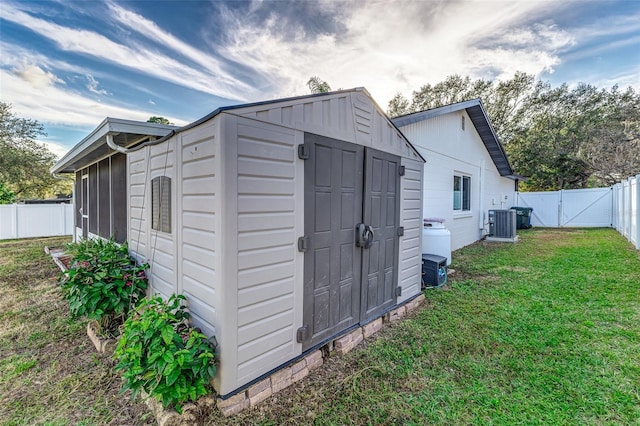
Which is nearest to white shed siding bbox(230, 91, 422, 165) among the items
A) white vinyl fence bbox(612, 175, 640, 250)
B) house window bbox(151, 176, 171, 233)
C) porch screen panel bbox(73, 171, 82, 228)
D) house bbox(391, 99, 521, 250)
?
house window bbox(151, 176, 171, 233)

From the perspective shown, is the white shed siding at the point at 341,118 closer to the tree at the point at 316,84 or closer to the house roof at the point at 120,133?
the house roof at the point at 120,133

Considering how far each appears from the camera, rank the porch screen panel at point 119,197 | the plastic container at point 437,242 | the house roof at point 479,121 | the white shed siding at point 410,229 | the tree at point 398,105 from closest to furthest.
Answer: the white shed siding at point 410,229, the porch screen panel at point 119,197, the plastic container at point 437,242, the house roof at point 479,121, the tree at point 398,105

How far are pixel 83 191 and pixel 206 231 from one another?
7188 millimetres

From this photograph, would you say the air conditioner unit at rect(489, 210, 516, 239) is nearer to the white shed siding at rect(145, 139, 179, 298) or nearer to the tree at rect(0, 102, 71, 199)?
the white shed siding at rect(145, 139, 179, 298)

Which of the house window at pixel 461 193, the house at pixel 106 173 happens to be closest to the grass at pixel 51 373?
the house at pixel 106 173

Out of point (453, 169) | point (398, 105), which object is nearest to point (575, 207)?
point (453, 169)

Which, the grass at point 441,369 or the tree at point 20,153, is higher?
the tree at point 20,153

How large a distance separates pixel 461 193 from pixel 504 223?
2.08 meters

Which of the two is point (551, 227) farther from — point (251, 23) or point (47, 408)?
point (47, 408)

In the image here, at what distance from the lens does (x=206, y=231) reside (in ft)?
6.59

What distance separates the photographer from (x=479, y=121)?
358 inches

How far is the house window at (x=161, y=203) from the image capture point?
253cm

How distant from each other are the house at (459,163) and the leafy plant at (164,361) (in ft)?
17.4

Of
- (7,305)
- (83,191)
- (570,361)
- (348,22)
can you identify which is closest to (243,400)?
(570,361)
